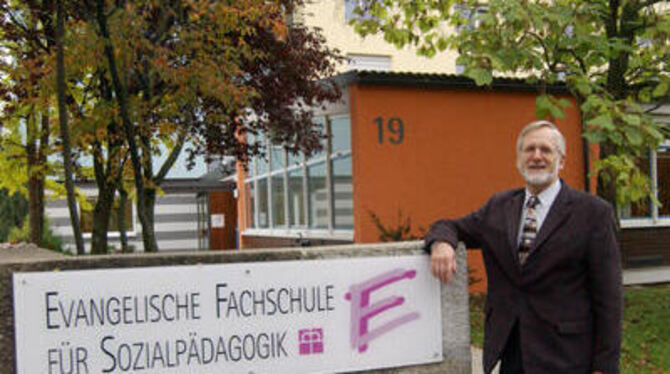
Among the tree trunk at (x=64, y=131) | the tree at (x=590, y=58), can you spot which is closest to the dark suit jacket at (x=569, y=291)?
the tree at (x=590, y=58)

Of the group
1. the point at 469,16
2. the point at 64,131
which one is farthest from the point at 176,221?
the point at 64,131

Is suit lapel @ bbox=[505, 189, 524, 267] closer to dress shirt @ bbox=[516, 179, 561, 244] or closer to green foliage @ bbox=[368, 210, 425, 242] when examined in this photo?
dress shirt @ bbox=[516, 179, 561, 244]

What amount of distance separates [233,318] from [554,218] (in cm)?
142

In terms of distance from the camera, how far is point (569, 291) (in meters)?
2.88

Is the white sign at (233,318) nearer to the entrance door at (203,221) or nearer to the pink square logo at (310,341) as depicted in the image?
the pink square logo at (310,341)

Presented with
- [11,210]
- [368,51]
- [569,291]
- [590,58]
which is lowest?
[569,291]

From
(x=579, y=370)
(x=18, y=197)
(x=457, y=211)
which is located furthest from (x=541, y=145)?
(x=18, y=197)

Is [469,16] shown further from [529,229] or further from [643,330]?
[529,229]

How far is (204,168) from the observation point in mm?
26469

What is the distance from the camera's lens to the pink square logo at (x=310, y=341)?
3242 mm


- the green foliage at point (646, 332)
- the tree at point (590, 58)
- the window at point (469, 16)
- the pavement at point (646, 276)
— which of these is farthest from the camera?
the pavement at point (646, 276)

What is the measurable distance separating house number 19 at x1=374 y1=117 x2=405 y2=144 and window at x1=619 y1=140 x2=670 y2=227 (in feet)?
16.6

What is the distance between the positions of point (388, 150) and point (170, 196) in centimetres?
1773

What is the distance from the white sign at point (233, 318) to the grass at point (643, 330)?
4.09 m
